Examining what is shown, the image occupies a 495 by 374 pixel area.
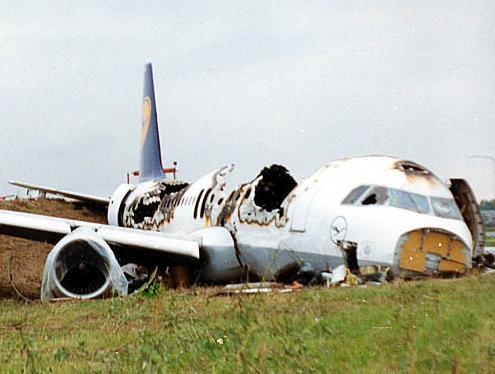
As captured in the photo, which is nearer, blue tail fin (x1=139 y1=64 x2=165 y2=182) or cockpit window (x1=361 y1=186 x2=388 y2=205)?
cockpit window (x1=361 y1=186 x2=388 y2=205)

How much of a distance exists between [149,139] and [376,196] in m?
15.8

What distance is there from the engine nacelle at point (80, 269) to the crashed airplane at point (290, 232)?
16 millimetres

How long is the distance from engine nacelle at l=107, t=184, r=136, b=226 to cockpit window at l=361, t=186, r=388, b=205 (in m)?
12.6

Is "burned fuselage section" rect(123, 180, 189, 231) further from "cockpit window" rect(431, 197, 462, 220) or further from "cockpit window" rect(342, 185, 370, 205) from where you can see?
"cockpit window" rect(431, 197, 462, 220)

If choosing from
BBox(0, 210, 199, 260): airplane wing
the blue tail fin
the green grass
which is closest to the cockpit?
the green grass

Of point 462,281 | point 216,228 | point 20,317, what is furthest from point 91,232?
point 462,281

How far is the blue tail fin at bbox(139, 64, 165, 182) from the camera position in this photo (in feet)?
86.5

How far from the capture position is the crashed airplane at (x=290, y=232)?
38.5ft

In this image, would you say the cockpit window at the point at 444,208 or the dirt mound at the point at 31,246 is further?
the dirt mound at the point at 31,246

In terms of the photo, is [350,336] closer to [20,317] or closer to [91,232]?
[20,317]

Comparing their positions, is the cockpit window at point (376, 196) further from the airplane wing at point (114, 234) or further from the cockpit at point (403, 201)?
the airplane wing at point (114, 234)

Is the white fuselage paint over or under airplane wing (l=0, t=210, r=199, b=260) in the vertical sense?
over

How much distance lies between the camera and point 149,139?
2741 centimetres

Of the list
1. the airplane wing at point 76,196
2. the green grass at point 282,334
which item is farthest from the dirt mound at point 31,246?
the green grass at point 282,334
